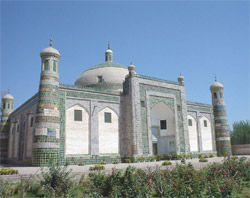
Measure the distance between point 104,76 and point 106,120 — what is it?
264 inches

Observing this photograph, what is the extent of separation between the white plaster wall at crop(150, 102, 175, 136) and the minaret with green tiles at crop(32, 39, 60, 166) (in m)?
10.5

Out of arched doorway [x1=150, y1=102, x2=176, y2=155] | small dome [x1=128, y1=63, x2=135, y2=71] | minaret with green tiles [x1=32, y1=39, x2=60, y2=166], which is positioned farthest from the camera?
arched doorway [x1=150, y1=102, x2=176, y2=155]

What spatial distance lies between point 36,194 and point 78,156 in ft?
31.8

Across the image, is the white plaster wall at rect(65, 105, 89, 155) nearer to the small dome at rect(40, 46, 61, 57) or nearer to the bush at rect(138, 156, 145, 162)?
the bush at rect(138, 156, 145, 162)

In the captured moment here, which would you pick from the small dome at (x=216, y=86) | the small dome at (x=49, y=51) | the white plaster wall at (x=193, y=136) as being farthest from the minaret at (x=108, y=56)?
the small dome at (x=216, y=86)

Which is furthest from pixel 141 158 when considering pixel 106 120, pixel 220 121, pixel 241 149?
pixel 241 149

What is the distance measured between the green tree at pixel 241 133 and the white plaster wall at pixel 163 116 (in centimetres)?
1718

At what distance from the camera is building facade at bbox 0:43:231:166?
16656mm

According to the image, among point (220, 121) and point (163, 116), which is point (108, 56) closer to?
point (163, 116)

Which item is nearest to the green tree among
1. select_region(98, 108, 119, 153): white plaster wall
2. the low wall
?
the low wall

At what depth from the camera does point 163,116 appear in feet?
78.2

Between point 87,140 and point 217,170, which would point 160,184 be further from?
point 87,140

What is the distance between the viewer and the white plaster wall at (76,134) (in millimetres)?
17609

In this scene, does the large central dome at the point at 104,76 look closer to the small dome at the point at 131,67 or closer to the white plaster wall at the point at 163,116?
the small dome at the point at 131,67
